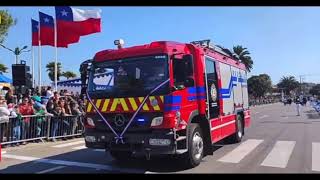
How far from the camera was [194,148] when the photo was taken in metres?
10.5

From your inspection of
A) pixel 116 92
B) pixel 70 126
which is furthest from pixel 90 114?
pixel 70 126

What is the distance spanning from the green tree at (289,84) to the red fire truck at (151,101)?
17345 cm

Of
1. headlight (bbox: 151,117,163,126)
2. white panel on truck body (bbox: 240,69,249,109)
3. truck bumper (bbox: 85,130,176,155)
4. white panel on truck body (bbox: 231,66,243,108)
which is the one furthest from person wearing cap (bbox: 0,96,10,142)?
white panel on truck body (bbox: 240,69,249,109)

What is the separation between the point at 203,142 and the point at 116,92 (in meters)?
2.47

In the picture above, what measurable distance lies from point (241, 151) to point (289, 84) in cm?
17182

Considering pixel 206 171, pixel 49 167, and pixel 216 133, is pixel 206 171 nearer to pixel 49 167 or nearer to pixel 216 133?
pixel 216 133

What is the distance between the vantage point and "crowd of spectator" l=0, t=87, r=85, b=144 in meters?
15.3

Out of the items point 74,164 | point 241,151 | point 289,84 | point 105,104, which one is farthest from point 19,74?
point 289,84

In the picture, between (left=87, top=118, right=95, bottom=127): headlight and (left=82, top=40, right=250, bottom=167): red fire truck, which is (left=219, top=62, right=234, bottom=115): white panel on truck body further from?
(left=87, top=118, right=95, bottom=127): headlight

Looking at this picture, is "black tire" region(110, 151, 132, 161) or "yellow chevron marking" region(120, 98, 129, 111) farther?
"black tire" region(110, 151, 132, 161)

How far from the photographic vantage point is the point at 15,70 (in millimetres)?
18281

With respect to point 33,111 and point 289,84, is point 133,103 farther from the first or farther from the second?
point 289,84

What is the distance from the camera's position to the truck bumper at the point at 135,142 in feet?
31.6

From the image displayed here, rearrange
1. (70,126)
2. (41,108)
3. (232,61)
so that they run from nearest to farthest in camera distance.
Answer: (232,61) < (41,108) < (70,126)
